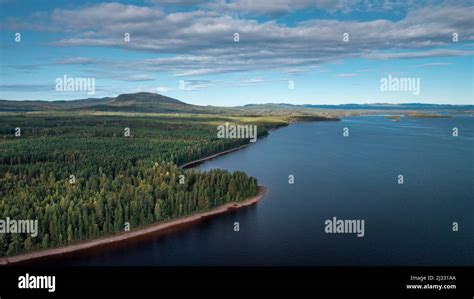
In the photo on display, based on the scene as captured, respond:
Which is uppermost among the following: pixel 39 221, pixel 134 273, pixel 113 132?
pixel 113 132

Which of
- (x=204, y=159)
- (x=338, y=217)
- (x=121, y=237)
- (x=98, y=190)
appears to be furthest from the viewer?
(x=204, y=159)

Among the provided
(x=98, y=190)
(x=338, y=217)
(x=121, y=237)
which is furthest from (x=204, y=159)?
(x=121, y=237)

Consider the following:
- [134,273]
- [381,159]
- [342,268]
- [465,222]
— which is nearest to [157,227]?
[134,273]

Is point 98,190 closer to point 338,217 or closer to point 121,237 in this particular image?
point 121,237

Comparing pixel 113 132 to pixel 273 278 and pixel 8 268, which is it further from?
pixel 273 278

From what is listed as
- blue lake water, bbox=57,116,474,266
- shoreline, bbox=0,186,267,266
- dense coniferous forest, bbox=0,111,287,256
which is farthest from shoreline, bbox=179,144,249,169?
shoreline, bbox=0,186,267,266

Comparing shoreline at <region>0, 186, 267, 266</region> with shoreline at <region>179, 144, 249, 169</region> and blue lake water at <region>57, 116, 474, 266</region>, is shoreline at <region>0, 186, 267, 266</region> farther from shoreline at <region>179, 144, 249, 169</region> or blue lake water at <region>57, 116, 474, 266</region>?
shoreline at <region>179, 144, 249, 169</region>
